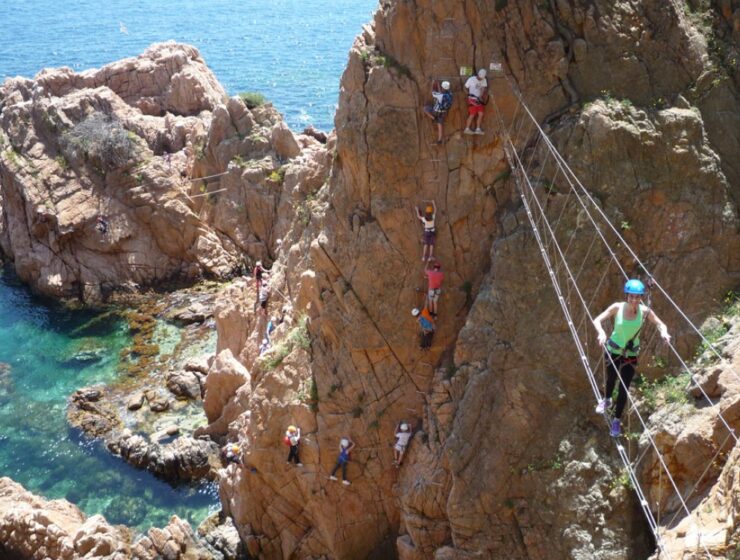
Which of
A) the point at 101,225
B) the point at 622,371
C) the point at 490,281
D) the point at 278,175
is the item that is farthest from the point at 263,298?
the point at 101,225

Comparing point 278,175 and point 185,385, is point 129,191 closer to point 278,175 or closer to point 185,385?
point 278,175

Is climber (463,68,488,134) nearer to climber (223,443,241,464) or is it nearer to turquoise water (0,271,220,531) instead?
climber (223,443,241,464)

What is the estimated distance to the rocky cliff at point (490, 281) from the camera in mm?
14812

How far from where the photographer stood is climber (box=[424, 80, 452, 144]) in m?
16.6

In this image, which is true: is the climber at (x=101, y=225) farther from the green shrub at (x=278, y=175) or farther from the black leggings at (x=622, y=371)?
the black leggings at (x=622, y=371)

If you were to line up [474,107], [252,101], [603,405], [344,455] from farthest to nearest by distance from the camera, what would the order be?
[252,101] < [344,455] < [474,107] < [603,405]

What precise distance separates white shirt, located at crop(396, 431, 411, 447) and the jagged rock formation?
18.5m

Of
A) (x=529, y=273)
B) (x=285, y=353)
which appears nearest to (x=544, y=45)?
(x=529, y=273)

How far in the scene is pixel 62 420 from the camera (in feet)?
92.4

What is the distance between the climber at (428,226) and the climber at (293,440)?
18.4ft

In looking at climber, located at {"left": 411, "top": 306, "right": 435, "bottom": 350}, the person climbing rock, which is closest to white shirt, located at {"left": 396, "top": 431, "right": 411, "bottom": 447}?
climber, located at {"left": 411, "top": 306, "right": 435, "bottom": 350}

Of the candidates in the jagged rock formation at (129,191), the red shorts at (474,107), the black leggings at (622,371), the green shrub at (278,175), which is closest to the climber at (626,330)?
the black leggings at (622,371)

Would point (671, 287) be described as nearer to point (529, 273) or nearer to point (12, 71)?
point (529, 273)

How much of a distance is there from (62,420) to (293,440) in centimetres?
1309
